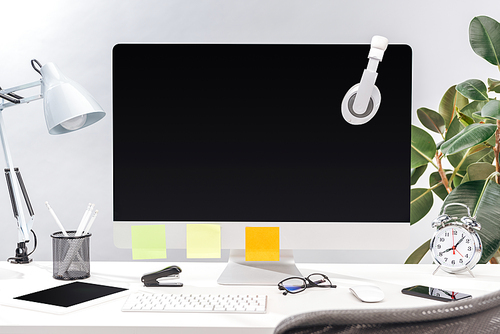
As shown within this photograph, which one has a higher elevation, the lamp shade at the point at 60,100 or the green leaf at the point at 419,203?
the lamp shade at the point at 60,100

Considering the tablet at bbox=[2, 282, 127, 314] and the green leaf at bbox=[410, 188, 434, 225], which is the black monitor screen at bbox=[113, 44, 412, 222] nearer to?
the tablet at bbox=[2, 282, 127, 314]

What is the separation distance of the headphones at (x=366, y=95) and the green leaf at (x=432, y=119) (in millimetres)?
1085

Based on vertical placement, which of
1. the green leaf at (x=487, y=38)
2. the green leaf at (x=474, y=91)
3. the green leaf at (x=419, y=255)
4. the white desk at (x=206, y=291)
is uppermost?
the green leaf at (x=487, y=38)

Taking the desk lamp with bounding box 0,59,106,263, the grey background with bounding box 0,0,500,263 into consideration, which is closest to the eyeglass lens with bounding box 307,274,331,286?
the desk lamp with bounding box 0,59,106,263

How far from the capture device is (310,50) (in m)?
1.01

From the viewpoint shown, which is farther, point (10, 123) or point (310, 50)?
point (10, 123)

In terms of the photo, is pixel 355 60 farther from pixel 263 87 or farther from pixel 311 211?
pixel 311 211

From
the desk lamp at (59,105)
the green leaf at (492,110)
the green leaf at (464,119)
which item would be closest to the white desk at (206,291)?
the desk lamp at (59,105)

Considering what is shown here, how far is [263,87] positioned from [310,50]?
6.1 inches

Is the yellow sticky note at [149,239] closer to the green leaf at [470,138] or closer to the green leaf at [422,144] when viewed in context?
the green leaf at [470,138]

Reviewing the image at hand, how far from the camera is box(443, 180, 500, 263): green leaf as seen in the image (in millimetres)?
1301

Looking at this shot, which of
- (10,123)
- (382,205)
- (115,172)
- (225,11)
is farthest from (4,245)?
(382,205)

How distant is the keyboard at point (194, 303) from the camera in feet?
2.52

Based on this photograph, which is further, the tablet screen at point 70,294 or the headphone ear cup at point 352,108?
the headphone ear cup at point 352,108
